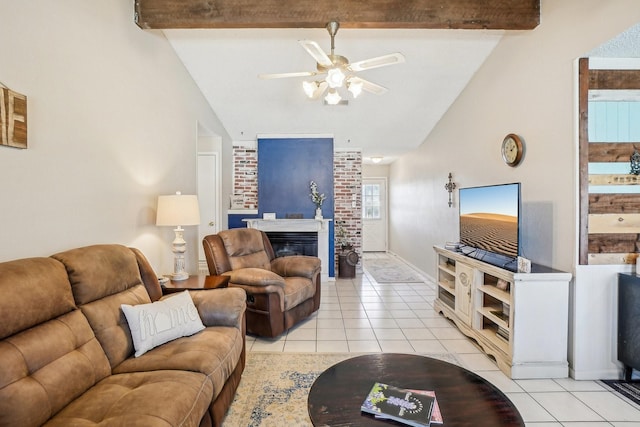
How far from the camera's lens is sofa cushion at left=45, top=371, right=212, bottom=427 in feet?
4.00

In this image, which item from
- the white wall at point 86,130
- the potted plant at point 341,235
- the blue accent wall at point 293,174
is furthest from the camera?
the potted plant at point 341,235

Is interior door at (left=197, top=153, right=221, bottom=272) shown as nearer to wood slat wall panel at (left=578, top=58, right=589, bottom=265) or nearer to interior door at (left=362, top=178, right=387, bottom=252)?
interior door at (left=362, top=178, right=387, bottom=252)

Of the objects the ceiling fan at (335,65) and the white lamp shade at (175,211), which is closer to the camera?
the ceiling fan at (335,65)

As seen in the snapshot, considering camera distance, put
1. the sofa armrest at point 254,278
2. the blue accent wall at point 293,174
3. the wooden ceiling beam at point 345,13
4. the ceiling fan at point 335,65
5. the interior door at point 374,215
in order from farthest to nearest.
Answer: the interior door at point 374,215 → the blue accent wall at point 293,174 → the sofa armrest at point 254,278 → the wooden ceiling beam at point 345,13 → the ceiling fan at point 335,65

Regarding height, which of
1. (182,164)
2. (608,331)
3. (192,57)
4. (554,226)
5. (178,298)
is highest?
(192,57)

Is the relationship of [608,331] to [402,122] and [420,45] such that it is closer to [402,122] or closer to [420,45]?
[420,45]

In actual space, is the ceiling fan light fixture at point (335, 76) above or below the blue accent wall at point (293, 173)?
above

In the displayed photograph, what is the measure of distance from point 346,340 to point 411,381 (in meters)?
1.49

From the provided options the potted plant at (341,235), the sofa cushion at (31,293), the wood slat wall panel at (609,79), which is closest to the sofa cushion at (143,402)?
the sofa cushion at (31,293)

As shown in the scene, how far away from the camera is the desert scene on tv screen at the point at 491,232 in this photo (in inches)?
104

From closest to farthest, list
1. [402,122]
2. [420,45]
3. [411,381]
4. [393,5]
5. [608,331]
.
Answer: [411,381] → [608,331] → [393,5] → [420,45] → [402,122]

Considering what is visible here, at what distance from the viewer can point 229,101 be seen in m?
4.54

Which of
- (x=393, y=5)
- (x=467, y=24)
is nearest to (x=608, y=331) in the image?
(x=467, y=24)

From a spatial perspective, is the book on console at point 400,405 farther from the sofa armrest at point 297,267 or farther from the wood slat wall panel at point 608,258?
the sofa armrest at point 297,267
